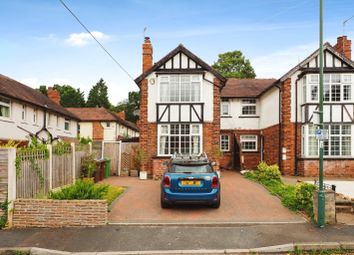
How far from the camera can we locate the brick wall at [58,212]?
7926 mm

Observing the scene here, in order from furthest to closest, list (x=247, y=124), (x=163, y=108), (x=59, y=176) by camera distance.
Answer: (x=247, y=124) → (x=163, y=108) → (x=59, y=176)

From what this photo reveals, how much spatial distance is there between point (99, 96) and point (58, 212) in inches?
2745

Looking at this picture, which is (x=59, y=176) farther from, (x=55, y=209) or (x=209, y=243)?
(x=209, y=243)

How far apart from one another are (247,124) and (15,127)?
53.9ft

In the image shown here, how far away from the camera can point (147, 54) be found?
18.4m

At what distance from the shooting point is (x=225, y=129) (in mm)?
23078

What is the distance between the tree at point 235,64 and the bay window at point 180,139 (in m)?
30.1

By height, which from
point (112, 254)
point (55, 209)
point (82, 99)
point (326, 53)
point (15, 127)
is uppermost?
point (82, 99)

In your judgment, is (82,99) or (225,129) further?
(82,99)

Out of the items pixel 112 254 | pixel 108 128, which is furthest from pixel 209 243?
pixel 108 128

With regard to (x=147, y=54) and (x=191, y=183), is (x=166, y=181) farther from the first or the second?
(x=147, y=54)

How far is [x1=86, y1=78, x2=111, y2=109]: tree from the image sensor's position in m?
74.1

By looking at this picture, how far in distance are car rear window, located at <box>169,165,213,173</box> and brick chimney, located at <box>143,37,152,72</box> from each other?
976cm

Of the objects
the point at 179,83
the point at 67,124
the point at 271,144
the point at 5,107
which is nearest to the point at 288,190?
the point at 179,83
